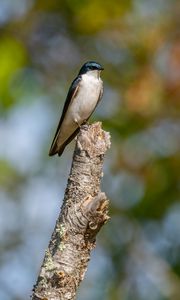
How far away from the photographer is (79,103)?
6.24 meters

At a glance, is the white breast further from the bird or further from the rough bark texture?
the rough bark texture

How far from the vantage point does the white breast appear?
619 centimetres

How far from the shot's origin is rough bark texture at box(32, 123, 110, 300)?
3412mm

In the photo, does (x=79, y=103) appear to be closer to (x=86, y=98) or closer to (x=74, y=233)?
(x=86, y=98)

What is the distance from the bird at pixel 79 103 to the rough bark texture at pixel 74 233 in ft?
8.01

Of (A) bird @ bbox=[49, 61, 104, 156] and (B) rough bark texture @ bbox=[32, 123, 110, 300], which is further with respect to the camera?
(A) bird @ bbox=[49, 61, 104, 156]

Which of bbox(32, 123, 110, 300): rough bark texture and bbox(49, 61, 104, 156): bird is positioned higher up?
bbox(49, 61, 104, 156): bird

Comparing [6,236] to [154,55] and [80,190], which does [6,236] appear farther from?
[80,190]

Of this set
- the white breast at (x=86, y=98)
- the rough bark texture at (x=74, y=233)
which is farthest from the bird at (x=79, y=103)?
the rough bark texture at (x=74, y=233)

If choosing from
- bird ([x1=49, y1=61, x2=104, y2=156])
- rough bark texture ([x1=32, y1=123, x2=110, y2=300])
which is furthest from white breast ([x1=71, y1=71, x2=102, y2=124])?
rough bark texture ([x1=32, y1=123, x2=110, y2=300])

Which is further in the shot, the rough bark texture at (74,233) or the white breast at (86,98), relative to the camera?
the white breast at (86,98)

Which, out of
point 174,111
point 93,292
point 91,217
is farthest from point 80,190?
point 93,292

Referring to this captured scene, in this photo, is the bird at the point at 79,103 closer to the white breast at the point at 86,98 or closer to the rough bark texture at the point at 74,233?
the white breast at the point at 86,98

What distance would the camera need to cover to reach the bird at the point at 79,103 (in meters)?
6.17
